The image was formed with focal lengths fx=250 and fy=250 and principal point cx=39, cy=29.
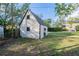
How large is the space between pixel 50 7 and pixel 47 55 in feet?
1.42

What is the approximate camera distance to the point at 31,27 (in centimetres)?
228

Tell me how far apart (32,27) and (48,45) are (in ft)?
0.72

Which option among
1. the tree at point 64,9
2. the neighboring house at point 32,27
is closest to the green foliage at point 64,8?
the tree at point 64,9

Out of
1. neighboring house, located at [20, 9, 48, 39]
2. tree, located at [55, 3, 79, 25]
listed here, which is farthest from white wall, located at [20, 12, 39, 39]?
tree, located at [55, 3, 79, 25]

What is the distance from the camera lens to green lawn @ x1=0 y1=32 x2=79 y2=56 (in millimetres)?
2242

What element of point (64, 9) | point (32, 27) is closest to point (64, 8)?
point (64, 9)

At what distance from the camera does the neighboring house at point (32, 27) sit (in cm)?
227

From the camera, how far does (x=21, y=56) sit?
7.36 ft

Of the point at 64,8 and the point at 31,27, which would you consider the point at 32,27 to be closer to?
the point at 31,27

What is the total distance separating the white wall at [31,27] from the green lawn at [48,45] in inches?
1.8

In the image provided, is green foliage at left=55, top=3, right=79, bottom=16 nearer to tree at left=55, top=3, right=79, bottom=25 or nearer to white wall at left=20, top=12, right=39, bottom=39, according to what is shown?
tree at left=55, top=3, right=79, bottom=25

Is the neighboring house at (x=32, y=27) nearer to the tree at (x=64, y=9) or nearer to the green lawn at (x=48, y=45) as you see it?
the green lawn at (x=48, y=45)

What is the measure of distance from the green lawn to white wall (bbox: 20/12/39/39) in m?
0.05

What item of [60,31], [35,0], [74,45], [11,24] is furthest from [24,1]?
[74,45]
